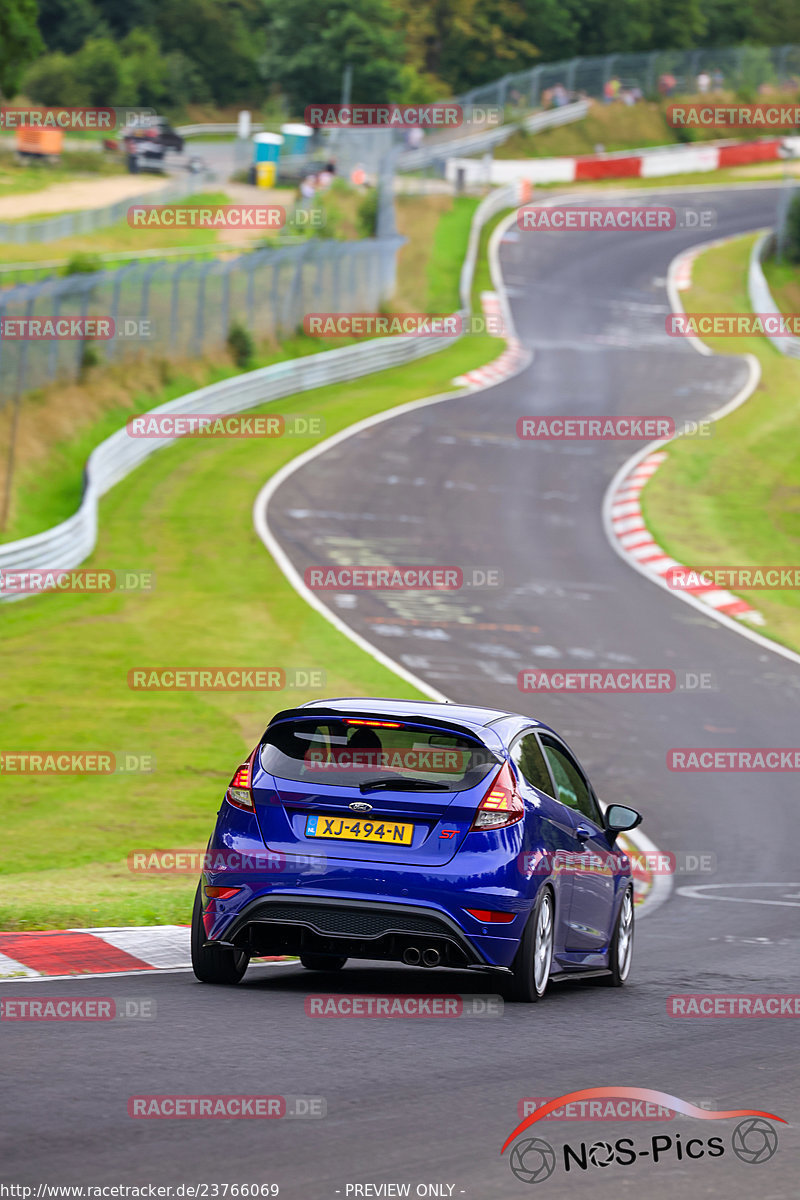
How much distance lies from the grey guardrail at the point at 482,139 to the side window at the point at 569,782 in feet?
192

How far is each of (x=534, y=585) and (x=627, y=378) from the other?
17.8 m

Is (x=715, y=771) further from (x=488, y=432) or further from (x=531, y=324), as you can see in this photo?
(x=531, y=324)

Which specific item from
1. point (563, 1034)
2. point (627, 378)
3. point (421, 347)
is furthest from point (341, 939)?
point (421, 347)

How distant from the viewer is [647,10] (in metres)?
107

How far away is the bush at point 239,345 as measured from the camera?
42.2 meters
